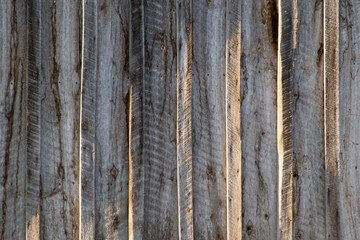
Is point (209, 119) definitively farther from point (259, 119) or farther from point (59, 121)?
point (59, 121)

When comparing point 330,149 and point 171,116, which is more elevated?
point 171,116

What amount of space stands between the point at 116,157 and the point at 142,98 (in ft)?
1.21

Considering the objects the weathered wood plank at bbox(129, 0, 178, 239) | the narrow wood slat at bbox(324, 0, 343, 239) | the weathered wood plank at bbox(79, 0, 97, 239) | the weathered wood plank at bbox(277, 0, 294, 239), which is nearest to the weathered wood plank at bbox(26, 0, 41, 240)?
the weathered wood plank at bbox(79, 0, 97, 239)

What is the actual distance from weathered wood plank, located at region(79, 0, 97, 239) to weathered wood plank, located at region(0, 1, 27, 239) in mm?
354

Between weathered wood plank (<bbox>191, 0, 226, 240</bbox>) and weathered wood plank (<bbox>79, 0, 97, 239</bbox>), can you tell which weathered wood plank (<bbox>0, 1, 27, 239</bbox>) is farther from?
weathered wood plank (<bbox>191, 0, 226, 240</bbox>)

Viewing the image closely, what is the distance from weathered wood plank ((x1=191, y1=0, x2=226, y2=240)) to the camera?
2.52 metres

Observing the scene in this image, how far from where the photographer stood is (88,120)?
8.36ft

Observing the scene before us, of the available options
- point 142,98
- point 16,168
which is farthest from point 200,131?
point 16,168

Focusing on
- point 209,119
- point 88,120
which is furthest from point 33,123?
point 209,119

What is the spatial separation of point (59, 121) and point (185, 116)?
A: 74 cm

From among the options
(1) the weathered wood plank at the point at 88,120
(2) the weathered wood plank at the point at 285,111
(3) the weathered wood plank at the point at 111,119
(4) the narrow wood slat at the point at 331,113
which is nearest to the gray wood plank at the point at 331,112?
(4) the narrow wood slat at the point at 331,113

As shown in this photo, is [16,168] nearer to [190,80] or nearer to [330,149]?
[190,80]

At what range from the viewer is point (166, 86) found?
2.55m

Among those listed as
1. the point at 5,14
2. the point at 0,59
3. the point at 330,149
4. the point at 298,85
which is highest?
the point at 5,14
